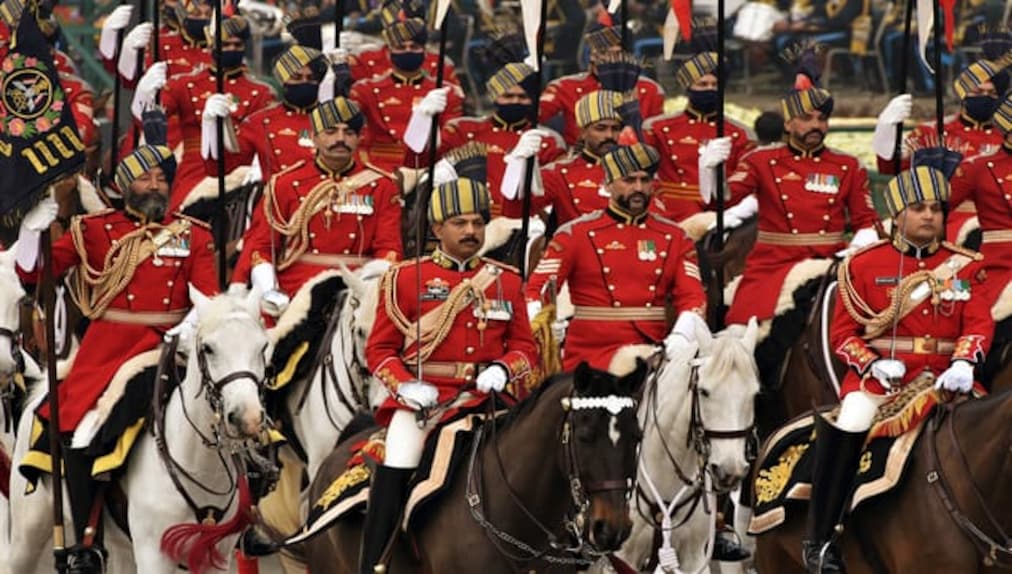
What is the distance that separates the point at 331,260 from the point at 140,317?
315 cm

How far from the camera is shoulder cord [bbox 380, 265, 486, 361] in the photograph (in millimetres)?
15648

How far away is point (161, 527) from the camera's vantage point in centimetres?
1664

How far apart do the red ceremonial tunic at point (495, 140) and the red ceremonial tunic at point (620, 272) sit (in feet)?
Answer: 13.6

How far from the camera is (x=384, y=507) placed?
49.9ft

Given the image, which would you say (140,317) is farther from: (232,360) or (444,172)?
(444,172)

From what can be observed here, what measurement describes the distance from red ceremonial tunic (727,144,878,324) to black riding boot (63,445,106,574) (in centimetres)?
478

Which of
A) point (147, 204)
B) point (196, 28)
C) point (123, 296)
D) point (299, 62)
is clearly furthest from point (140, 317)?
point (196, 28)

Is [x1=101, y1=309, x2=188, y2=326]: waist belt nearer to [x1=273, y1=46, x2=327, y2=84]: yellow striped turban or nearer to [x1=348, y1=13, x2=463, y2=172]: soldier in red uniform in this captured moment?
[x1=273, y1=46, x2=327, y2=84]: yellow striped turban

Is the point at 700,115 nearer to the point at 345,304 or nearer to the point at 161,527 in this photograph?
the point at 345,304

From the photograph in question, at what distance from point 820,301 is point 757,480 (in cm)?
209

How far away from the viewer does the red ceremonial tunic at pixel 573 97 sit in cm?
2356

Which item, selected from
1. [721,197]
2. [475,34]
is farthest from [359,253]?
[475,34]

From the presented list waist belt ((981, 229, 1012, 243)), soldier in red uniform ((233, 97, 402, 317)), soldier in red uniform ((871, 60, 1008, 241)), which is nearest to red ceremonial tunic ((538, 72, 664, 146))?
soldier in red uniform ((871, 60, 1008, 241))

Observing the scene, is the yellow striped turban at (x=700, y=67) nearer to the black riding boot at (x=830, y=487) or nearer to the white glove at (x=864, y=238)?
the white glove at (x=864, y=238)
